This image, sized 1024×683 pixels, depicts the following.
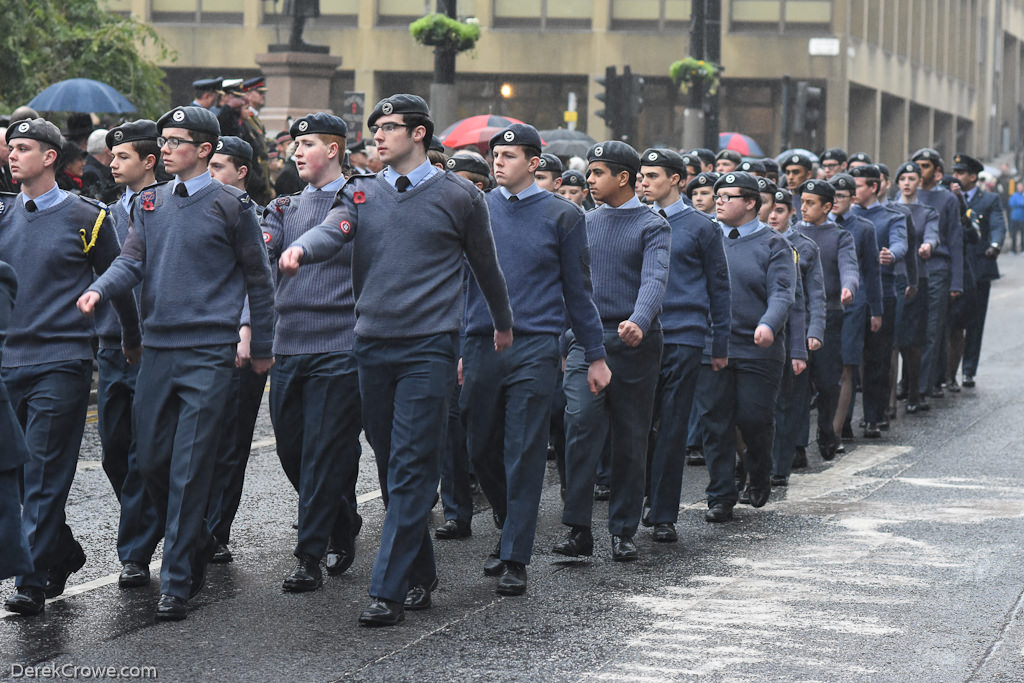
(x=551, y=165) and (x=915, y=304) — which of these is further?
(x=915, y=304)

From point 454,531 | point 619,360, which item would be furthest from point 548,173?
point 454,531

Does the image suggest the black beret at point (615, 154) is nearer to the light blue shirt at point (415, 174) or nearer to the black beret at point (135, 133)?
the light blue shirt at point (415, 174)

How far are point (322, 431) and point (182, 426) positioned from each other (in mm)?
674

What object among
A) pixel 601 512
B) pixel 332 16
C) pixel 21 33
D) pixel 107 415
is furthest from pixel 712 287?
pixel 332 16

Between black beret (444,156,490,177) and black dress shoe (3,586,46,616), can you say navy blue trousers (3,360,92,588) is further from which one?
black beret (444,156,490,177)

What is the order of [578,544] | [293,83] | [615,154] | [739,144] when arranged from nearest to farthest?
[578,544] < [615,154] < [293,83] < [739,144]

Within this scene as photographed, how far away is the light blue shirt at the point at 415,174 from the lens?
283 inches

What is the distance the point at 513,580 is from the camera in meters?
7.70

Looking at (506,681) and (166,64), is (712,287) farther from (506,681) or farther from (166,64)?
(166,64)

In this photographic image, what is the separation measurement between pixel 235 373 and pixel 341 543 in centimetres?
88

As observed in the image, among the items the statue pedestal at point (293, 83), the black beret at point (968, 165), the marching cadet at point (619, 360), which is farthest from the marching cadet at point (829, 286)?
the statue pedestal at point (293, 83)

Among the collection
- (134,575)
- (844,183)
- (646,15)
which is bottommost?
(134,575)

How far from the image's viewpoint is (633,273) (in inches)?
342

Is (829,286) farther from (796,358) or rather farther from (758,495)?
(758,495)
